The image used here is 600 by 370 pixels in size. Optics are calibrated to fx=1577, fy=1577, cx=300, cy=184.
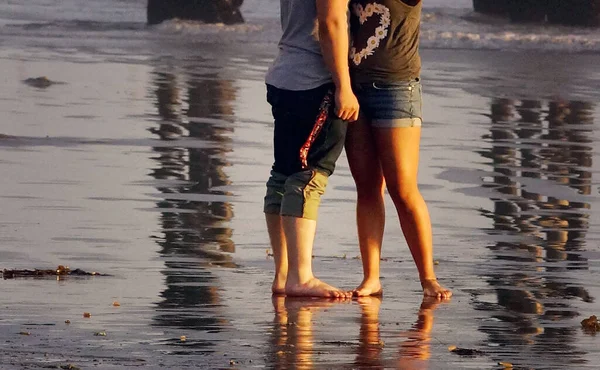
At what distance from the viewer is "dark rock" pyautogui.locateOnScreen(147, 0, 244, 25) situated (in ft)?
113

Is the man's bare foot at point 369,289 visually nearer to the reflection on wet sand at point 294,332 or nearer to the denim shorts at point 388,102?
the reflection on wet sand at point 294,332

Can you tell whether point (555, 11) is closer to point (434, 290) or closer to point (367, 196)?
point (367, 196)

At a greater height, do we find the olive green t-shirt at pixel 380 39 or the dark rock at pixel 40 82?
the olive green t-shirt at pixel 380 39

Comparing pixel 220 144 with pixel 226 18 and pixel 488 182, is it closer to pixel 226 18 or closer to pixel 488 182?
pixel 488 182

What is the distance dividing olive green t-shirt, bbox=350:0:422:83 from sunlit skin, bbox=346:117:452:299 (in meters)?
0.20

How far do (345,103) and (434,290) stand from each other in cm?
83

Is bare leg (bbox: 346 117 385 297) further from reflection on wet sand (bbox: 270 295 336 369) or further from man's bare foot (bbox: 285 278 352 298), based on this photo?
reflection on wet sand (bbox: 270 295 336 369)

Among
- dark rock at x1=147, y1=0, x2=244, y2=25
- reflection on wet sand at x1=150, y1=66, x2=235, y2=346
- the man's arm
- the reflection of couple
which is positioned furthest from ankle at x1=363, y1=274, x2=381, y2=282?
dark rock at x1=147, y1=0, x2=244, y2=25

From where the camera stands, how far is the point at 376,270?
6.15 m

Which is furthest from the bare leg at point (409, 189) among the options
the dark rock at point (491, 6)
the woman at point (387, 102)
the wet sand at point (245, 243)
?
the dark rock at point (491, 6)

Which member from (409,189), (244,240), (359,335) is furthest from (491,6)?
(359,335)

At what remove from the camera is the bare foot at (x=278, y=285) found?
237 inches

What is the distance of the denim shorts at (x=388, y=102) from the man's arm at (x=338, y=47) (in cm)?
17

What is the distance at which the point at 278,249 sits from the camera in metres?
Result: 6.17
